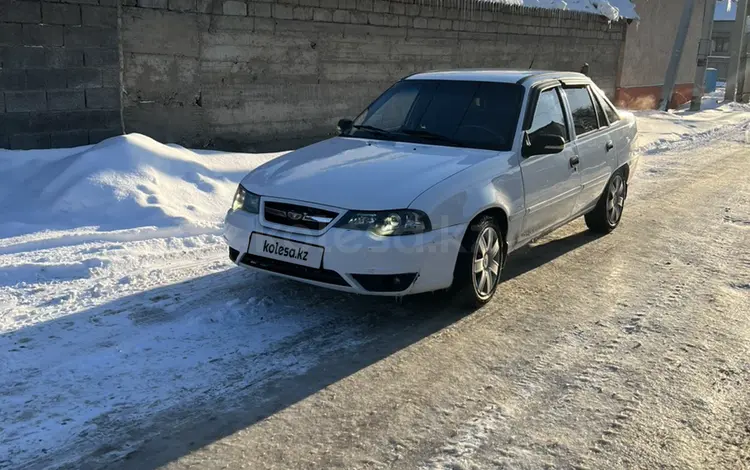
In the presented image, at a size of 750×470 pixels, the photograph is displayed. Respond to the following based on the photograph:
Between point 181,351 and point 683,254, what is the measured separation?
179 inches

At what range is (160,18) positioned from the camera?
8.45 metres

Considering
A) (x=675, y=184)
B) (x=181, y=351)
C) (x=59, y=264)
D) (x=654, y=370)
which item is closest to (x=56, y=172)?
(x=59, y=264)

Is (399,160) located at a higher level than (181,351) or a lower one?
higher

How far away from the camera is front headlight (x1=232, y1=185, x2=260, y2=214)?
482 cm

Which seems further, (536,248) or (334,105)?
(334,105)

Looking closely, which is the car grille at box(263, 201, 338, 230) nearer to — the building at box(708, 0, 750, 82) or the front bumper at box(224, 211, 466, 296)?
the front bumper at box(224, 211, 466, 296)

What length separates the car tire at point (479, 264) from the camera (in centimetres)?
476

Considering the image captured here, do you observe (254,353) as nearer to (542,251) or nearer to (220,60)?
(542,251)

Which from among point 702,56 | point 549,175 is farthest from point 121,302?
point 702,56

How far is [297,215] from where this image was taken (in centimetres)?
457

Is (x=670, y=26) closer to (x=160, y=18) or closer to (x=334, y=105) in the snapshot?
(x=334, y=105)

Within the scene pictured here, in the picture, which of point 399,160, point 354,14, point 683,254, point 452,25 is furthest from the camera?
point 452,25

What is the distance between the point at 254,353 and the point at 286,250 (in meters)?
0.71

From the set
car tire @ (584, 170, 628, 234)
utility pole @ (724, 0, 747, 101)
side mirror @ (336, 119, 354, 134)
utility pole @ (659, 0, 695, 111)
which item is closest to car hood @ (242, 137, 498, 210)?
side mirror @ (336, 119, 354, 134)
